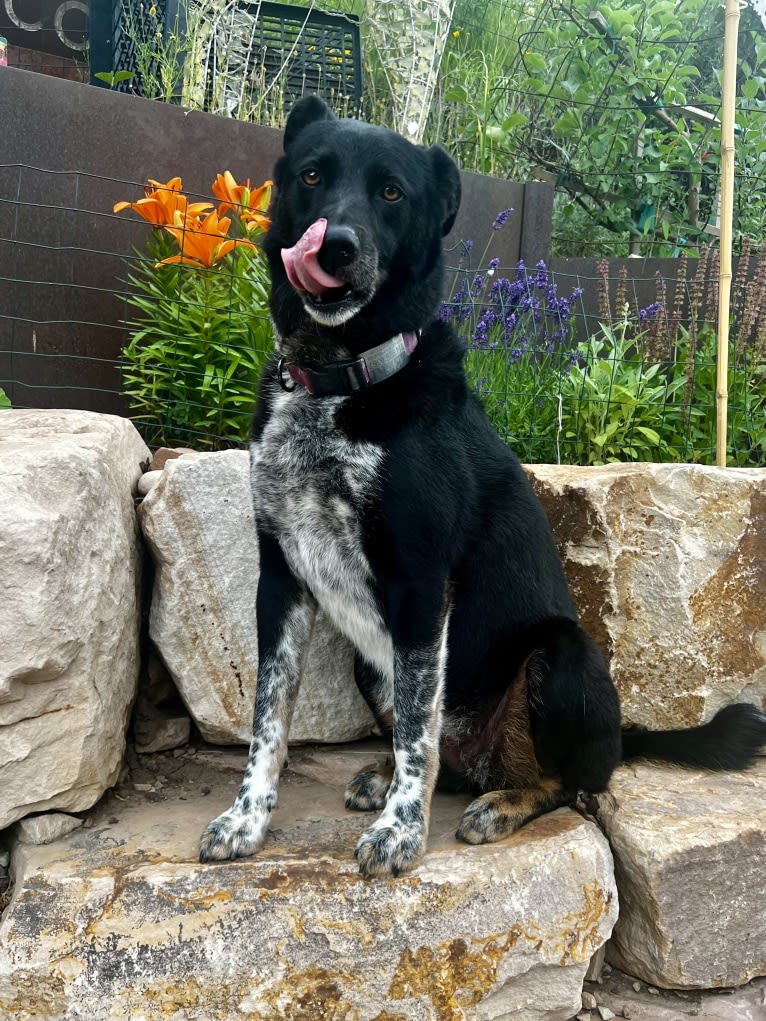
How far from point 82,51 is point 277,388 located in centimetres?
619

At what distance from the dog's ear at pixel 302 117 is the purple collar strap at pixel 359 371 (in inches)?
25.6

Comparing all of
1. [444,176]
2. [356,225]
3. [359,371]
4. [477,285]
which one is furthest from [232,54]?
[359,371]

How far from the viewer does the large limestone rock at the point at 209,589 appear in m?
2.61

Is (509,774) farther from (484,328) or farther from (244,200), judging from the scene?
(244,200)

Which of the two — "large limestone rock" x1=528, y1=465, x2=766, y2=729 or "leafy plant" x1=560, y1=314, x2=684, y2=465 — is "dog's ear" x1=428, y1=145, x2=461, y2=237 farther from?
"leafy plant" x1=560, y1=314, x2=684, y2=465

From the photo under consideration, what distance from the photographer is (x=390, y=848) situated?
6.46 ft

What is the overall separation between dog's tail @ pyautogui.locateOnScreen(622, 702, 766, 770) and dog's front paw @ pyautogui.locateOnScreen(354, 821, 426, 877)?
2.66 feet

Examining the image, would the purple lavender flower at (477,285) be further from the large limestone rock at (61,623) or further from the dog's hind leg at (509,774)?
the dog's hind leg at (509,774)

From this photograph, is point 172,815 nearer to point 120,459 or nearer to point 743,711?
point 120,459

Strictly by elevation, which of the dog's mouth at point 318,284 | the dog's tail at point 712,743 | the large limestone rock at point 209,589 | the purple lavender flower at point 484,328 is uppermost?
the purple lavender flower at point 484,328

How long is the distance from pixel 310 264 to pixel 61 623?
1.06m

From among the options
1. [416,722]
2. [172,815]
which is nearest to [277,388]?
[416,722]

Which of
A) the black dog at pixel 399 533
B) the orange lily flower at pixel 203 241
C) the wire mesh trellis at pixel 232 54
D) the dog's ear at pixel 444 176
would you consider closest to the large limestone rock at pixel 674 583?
the black dog at pixel 399 533

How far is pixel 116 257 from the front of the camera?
3.79 m
